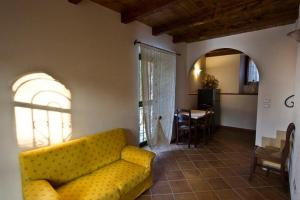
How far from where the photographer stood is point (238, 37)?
373cm

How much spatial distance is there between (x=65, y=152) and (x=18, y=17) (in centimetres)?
151

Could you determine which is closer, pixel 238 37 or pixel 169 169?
pixel 169 169

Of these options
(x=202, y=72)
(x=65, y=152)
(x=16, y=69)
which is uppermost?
(x=202, y=72)

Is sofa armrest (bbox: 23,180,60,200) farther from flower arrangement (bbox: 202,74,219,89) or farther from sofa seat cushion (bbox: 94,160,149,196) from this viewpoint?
flower arrangement (bbox: 202,74,219,89)

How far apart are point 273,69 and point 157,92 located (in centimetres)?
232

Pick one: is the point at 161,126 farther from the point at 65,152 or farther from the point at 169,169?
the point at 65,152

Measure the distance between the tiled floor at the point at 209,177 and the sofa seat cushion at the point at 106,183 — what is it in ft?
1.29

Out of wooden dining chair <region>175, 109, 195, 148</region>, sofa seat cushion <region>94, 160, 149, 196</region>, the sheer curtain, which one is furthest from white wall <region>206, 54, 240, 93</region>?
sofa seat cushion <region>94, 160, 149, 196</region>

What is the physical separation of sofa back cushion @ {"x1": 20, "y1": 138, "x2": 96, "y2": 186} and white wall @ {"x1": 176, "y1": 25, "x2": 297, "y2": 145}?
341cm

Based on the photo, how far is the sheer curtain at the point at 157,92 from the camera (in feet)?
10.6

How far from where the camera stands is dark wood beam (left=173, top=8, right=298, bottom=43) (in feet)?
9.43

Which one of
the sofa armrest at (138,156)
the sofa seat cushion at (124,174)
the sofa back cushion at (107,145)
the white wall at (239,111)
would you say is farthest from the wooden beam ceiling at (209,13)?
the white wall at (239,111)

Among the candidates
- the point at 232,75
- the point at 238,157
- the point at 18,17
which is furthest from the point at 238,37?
the point at 18,17

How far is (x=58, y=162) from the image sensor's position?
1887 millimetres
